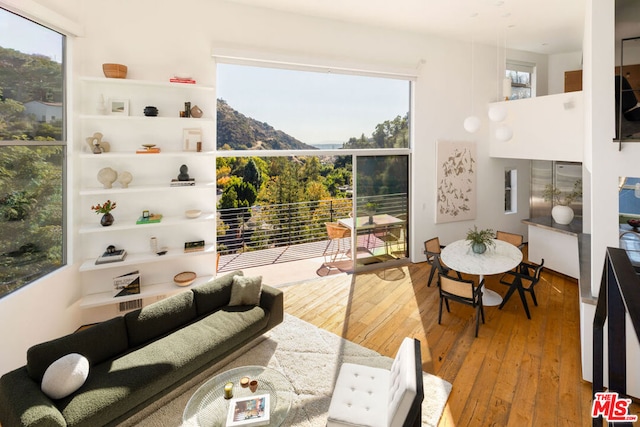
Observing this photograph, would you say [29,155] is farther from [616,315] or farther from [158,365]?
[616,315]

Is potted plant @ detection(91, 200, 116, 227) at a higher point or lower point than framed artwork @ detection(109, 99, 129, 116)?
lower

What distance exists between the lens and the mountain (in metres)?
5.12

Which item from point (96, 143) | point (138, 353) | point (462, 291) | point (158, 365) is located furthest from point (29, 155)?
point (462, 291)

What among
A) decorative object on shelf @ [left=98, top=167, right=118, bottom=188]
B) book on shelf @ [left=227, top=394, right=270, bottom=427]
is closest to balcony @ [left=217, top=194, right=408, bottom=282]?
decorative object on shelf @ [left=98, top=167, right=118, bottom=188]

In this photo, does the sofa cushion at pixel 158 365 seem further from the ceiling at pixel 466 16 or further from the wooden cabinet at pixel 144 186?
the ceiling at pixel 466 16

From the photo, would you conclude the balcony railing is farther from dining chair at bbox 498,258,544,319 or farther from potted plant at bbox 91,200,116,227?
dining chair at bbox 498,258,544,319

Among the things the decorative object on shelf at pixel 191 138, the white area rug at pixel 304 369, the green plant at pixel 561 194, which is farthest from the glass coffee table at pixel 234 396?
the green plant at pixel 561 194

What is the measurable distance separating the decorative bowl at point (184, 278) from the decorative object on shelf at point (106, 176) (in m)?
1.44

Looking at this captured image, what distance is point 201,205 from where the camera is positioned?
4945 mm

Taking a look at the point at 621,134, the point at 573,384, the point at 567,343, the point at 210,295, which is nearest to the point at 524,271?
the point at 567,343

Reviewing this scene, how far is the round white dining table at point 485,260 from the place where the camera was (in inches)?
179

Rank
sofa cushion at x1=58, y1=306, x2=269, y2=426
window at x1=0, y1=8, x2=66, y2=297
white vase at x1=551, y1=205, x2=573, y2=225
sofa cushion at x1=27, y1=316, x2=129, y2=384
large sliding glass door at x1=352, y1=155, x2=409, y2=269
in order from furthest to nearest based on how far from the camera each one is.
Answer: large sliding glass door at x1=352, y1=155, x2=409, y2=269
white vase at x1=551, y1=205, x2=573, y2=225
window at x1=0, y1=8, x2=66, y2=297
sofa cushion at x1=27, y1=316, x2=129, y2=384
sofa cushion at x1=58, y1=306, x2=269, y2=426

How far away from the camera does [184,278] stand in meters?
4.71

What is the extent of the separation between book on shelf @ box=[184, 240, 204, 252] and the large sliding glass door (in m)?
2.73
